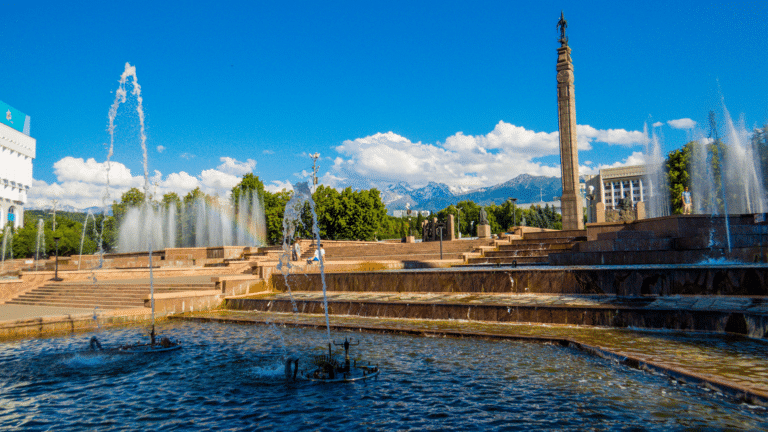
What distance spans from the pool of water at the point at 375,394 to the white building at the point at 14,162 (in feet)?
309

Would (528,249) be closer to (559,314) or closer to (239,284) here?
(559,314)

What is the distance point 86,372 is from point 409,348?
551 cm

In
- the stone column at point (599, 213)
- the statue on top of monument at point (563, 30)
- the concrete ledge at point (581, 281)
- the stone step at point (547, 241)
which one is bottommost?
the concrete ledge at point (581, 281)

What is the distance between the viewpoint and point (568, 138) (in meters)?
30.3

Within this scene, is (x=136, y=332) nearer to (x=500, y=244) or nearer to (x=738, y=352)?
(x=738, y=352)

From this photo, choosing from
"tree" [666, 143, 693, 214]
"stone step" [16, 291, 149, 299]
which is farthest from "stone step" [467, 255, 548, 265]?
"tree" [666, 143, 693, 214]

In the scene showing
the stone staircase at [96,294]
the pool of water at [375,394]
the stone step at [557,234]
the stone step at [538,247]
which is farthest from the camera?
the stone step at [557,234]

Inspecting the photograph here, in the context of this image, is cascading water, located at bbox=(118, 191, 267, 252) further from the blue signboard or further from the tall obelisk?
the blue signboard

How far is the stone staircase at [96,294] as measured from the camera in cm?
1622

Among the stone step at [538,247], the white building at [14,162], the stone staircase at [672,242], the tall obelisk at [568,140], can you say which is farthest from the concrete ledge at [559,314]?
Result: the white building at [14,162]

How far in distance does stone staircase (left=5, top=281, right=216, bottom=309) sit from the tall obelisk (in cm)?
2234

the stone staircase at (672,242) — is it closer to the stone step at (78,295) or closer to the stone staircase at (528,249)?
the stone staircase at (528,249)

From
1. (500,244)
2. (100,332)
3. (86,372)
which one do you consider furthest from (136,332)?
(500,244)

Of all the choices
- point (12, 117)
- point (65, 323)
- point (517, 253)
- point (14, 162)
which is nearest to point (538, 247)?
point (517, 253)
